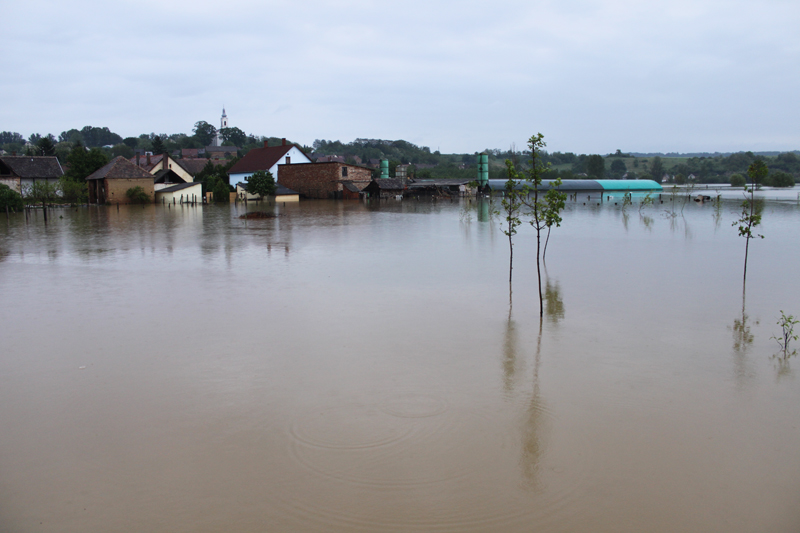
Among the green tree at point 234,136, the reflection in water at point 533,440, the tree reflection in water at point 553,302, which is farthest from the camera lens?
the green tree at point 234,136

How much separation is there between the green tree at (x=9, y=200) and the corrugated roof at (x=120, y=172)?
11.8 meters

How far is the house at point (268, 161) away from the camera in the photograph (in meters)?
67.3

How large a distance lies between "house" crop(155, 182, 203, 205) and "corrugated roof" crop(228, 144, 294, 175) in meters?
13.7

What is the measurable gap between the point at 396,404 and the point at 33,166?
2333 inches

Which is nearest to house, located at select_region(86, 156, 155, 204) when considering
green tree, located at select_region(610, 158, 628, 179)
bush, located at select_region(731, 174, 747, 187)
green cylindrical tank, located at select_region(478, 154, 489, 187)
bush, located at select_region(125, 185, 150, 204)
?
bush, located at select_region(125, 185, 150, 204)

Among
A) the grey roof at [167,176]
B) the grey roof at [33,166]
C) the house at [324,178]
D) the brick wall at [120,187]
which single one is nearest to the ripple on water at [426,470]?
the brick wall at [120,187]

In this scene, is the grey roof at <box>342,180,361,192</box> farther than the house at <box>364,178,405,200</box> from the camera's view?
No

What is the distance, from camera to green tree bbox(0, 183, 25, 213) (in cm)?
3591

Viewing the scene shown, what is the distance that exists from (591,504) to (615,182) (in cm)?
8014

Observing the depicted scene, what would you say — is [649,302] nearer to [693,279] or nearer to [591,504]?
[693,279]

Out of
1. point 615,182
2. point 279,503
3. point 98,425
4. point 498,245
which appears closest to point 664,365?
point 279,503

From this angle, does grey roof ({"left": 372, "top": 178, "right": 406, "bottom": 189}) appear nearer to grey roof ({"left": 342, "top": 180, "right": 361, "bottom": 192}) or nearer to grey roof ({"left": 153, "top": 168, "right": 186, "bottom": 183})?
grey roof ({"left": 342, "top": 180, "right": 361, "bottom": 192})

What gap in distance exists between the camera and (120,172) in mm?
50125

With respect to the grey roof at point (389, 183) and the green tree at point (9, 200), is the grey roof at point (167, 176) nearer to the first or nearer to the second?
the green tree at point (9, 200)
